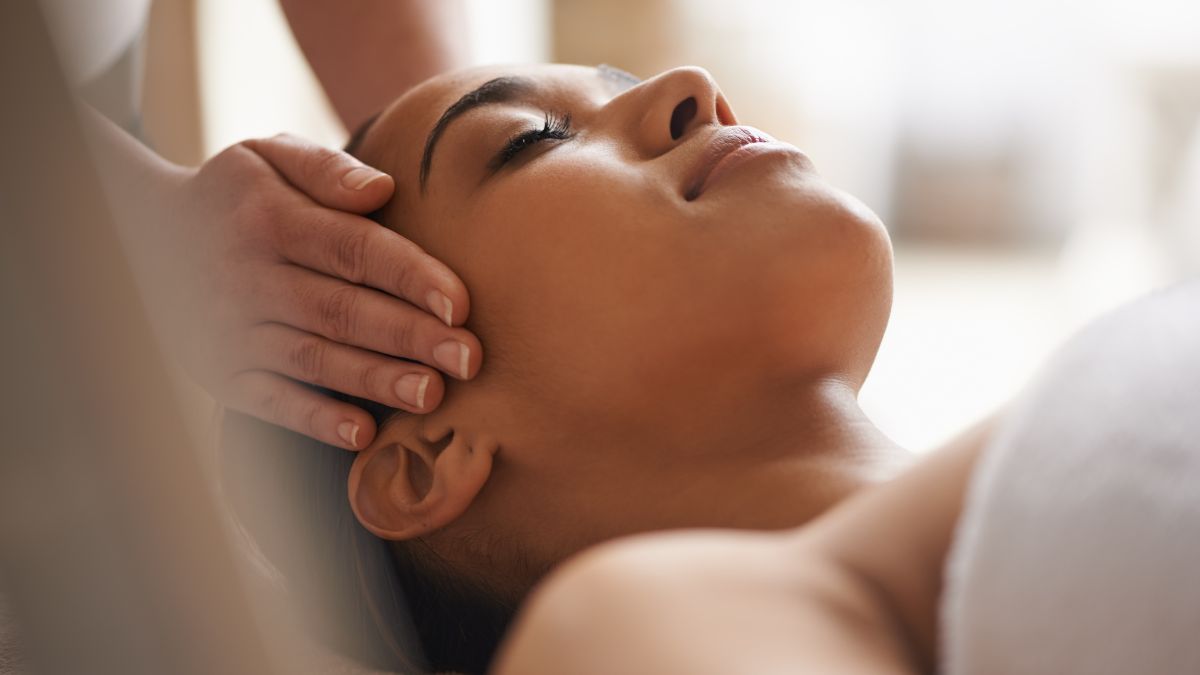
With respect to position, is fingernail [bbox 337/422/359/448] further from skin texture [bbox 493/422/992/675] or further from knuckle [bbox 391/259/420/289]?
skin texture [bbox 493/422/992/675]

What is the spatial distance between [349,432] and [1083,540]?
2.11 feet

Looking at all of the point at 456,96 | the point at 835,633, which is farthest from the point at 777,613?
the point at 456,96

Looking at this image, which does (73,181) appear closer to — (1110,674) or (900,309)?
(1110,674)

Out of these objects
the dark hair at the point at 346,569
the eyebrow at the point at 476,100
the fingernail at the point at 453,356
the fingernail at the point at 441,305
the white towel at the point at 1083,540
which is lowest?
the dark hair at the point at 346,569

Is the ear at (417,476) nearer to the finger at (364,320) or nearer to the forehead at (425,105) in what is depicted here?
the finger at (364,320)

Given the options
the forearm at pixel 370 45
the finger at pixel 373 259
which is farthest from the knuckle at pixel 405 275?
the forearm at pixel 370 45

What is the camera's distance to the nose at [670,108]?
0.99 m

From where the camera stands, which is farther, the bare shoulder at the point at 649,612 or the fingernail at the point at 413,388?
the fingernail at the point at 413,388

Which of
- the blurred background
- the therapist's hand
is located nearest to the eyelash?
the therapist's hand

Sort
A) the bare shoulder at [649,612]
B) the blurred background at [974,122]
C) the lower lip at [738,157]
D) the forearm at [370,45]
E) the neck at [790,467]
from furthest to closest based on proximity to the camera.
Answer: the blurred background at [974,122] < the forearm at [370,45] < the lower lip at [738,157] < the neck at [790,467] < the bare shoulder at [649,612]

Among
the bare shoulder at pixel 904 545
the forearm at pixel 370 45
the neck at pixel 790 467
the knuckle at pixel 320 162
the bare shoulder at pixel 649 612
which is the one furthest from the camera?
the forearm at pixel 370 45

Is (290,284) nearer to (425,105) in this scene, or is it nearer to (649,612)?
(425,105)

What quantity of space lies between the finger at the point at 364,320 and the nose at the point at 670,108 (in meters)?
0.24

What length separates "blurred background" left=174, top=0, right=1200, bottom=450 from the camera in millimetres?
3729
